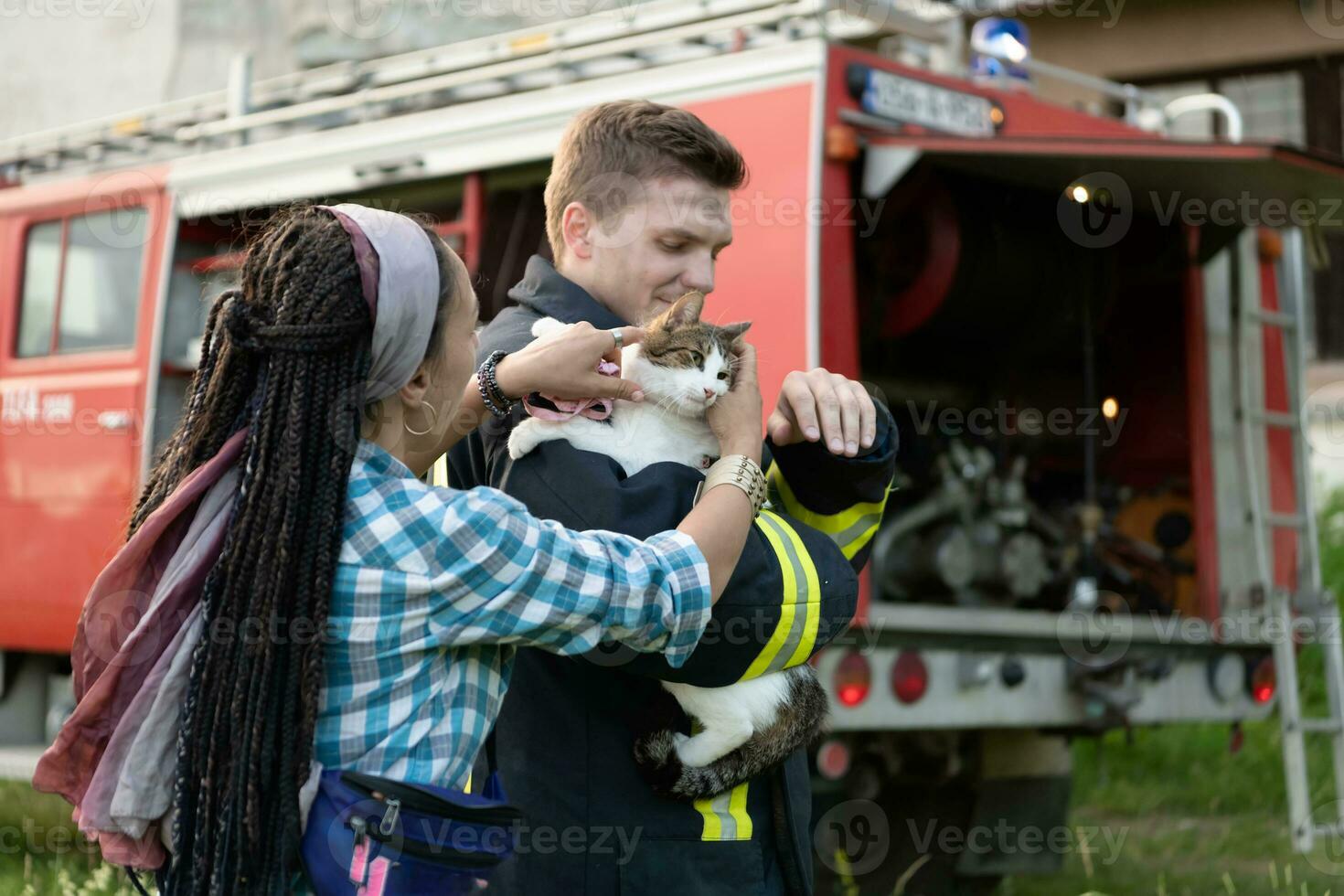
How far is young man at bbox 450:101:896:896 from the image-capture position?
1889mm

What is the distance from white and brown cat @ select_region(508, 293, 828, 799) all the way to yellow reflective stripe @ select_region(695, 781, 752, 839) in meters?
0.02

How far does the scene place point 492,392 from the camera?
1.98m

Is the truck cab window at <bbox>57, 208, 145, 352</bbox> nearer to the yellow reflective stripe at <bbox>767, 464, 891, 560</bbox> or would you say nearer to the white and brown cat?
the white and brown cat

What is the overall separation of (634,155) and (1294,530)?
4.32 m

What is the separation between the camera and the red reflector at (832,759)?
441 centimetres

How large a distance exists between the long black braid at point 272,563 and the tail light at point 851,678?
9.10ft

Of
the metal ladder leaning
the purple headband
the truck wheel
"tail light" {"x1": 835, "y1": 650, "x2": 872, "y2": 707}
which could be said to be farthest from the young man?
the metal ladder leaning

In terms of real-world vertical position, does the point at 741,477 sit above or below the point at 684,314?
below

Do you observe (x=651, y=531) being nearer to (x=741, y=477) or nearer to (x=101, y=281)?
(x=741, y=477)

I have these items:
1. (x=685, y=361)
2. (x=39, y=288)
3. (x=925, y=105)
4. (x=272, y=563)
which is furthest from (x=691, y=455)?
(x=39, y=288)

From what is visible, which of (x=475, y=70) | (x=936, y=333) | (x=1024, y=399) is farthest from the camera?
(x=1024, y=399)

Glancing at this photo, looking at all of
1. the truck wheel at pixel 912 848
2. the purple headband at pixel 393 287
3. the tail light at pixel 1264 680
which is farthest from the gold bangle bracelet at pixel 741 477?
the tail light at pixel 1264 680

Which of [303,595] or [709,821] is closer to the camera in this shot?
[303,595]

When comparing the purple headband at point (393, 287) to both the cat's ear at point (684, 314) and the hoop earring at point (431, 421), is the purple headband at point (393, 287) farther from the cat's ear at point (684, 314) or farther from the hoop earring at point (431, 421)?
the cat's ear at point (684, 314)
